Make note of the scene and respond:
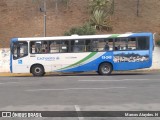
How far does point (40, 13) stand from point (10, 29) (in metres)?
4.81

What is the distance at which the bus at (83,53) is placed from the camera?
27734 millimetres

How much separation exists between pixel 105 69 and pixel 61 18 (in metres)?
19.6

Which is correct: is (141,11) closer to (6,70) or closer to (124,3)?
(124,3)

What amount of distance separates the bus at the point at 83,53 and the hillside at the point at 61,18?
13.4 m

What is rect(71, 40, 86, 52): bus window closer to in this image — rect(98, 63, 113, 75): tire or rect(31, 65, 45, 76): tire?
rect(98, 63, 113, 75): tire

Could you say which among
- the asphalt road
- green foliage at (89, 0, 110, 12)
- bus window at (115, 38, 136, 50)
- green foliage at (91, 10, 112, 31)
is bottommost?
the asphalt road

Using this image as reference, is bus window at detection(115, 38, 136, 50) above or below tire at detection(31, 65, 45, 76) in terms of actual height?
above

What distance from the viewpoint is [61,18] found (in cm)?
4634

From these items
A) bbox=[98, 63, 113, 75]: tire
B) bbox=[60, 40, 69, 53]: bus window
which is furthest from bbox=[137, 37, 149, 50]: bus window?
bbox=[60, 40, 69, 53]: bus window

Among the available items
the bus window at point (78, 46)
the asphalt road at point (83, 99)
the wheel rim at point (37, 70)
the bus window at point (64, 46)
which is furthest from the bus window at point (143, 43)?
the asphalt road at point (83, 99)

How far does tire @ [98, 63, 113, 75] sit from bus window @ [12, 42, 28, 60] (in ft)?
16.6

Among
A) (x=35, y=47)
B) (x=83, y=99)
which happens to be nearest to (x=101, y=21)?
(x=35, y=47)

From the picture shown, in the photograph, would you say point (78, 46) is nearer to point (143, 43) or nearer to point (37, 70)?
point (37, 70)

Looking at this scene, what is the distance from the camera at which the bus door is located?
28.1 m
